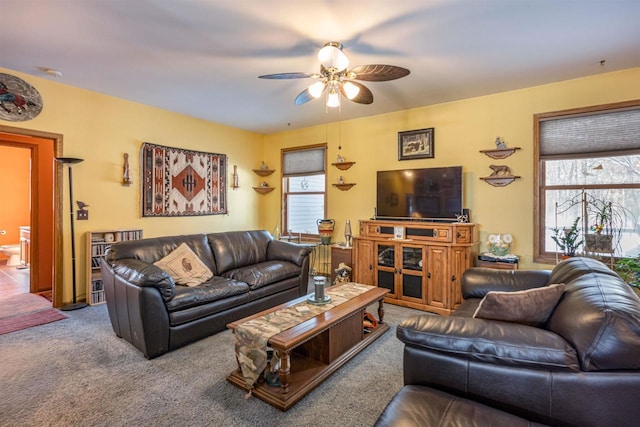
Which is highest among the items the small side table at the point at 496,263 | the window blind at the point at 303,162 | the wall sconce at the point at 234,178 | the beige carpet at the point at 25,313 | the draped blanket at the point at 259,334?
the window blind at the point at 303,162

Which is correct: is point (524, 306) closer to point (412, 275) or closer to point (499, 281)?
point (499, 281)

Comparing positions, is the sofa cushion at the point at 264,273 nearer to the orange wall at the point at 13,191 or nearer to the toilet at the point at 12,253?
the toilet at the point at 12,253

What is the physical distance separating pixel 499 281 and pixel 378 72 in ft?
Result: 6.68

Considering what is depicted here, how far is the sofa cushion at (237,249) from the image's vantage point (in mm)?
3883

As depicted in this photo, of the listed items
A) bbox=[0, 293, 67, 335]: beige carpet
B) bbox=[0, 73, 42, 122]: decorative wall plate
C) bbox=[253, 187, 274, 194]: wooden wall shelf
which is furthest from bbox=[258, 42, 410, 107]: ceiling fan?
bbox=[0, 293, 67, 335]: beige carpet

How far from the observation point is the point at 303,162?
5.83m

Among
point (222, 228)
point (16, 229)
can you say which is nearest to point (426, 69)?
point (222, 228)

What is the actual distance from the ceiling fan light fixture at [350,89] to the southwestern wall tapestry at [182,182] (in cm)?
322

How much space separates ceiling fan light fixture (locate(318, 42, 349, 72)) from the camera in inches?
96.4

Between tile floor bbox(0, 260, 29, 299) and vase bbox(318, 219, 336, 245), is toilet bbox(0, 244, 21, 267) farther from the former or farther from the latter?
vase bbox(318, 219, 336, 245)

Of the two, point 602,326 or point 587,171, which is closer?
point 602,326

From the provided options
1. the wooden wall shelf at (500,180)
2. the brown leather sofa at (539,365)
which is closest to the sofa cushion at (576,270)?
the brown leather sofa at (539,365)

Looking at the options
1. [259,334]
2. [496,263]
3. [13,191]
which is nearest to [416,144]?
[496,263]

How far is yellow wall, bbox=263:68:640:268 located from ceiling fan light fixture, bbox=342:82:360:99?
2.11 metres
